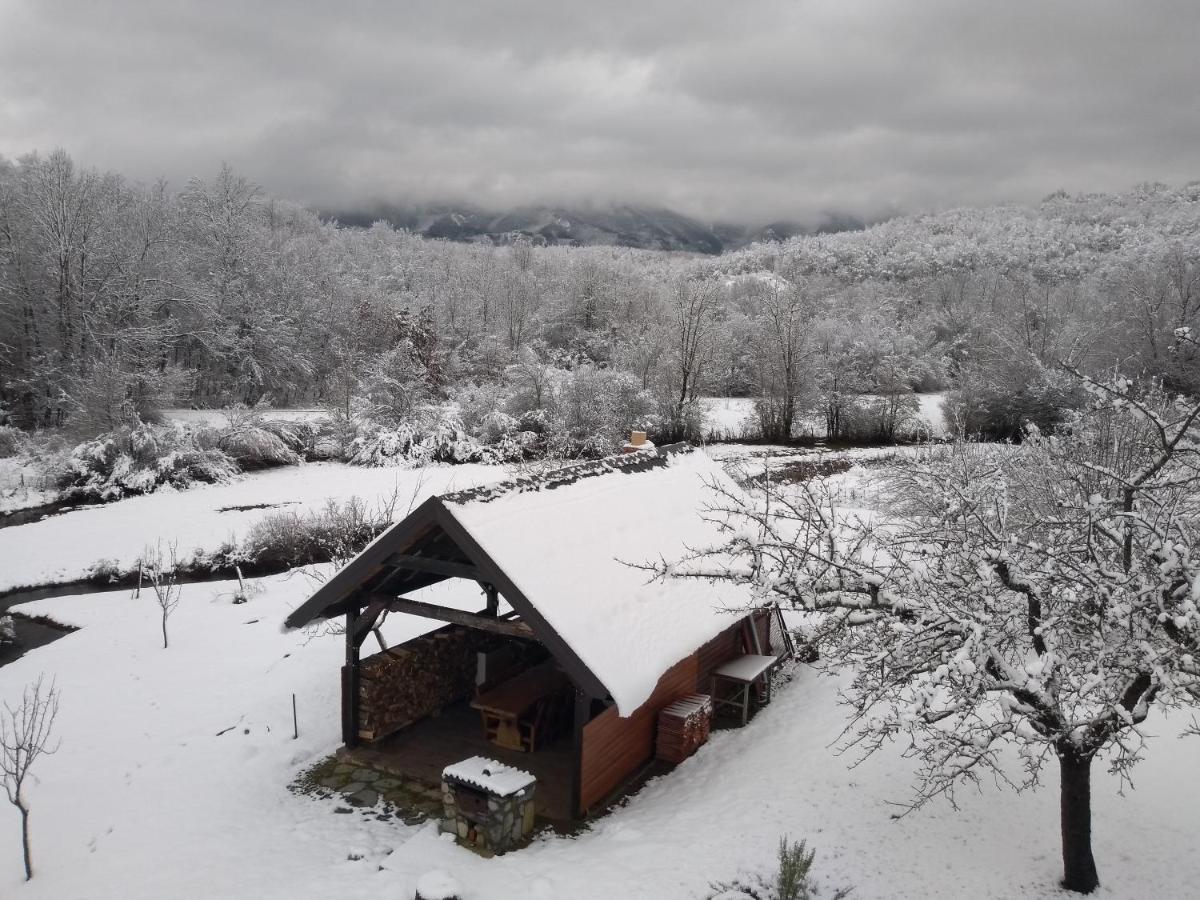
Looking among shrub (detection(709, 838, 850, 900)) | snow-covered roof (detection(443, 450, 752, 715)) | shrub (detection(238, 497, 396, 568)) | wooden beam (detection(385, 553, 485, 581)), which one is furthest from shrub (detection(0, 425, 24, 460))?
shrub (detection(709, 838, 850, 900))

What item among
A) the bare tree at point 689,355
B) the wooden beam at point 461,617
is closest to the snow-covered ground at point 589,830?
the wooden beam at point 461,617

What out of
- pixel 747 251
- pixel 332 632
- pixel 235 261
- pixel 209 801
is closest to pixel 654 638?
pixel 209 801

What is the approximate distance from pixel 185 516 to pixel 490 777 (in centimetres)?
1875

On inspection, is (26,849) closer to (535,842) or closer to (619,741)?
(535,842)

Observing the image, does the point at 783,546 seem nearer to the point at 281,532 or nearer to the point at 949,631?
the point at 949,631

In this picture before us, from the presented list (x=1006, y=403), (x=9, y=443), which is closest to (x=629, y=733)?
(x=9, y=443)

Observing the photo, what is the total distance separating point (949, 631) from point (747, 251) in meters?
108

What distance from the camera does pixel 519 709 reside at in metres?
9.28

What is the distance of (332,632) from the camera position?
43.8 feet

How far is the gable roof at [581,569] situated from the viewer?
764cm

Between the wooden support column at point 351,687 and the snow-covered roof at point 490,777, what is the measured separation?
250cm

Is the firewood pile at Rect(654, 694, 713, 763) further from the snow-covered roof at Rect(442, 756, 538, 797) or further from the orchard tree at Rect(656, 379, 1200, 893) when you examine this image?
the orchard tree at Rect(656, 379, 1200, 893)

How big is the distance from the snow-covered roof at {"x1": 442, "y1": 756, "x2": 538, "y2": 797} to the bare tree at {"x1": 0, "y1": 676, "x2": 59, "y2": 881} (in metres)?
4.03

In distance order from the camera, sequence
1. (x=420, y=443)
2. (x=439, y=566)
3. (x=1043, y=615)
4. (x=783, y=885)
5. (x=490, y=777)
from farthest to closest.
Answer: (x=420, y=443) → (x=439, y=566) → (x=490, y=777) → (x=783, y=885) → (x=1043, y=615)
